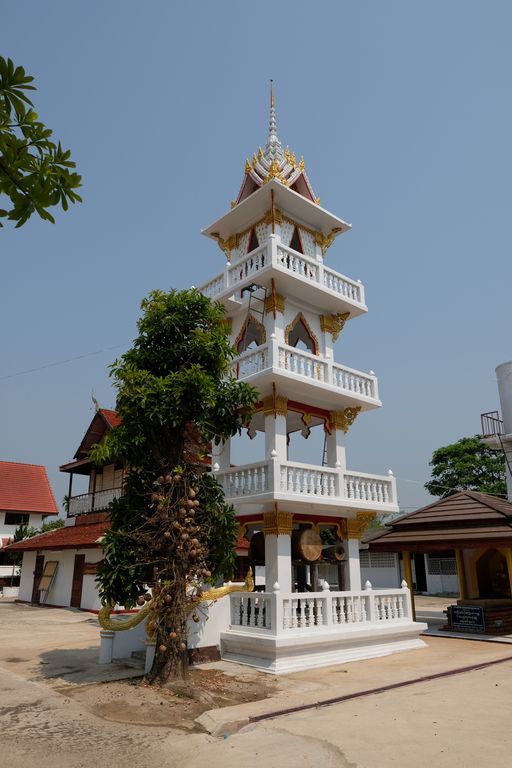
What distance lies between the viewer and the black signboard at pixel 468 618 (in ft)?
49.7

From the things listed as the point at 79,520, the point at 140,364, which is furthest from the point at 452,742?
the point at 79,520

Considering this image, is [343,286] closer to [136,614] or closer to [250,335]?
[250,335]

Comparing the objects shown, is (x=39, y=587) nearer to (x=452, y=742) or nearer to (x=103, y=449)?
(x=103, y=449)

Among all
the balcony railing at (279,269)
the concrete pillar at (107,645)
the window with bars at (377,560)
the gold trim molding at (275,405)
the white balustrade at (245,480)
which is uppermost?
the balcony railing at (279,269)

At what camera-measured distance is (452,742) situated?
627cm

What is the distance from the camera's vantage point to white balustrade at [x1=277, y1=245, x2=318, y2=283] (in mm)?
13394

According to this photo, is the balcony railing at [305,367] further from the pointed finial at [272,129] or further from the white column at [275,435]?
the pointed finial at [272,129]

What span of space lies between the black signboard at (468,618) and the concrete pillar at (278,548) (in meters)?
6.61

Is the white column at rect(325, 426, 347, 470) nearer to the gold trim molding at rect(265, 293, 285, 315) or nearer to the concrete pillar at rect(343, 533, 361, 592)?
the concrete pillar at rect(343, 533, 361, 592)

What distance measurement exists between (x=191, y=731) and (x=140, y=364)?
591cm

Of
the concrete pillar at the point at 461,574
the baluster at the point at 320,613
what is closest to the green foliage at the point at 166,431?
the baluster at the point at 320,613

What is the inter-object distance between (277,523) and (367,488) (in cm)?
272

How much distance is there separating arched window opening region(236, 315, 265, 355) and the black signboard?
9305mm

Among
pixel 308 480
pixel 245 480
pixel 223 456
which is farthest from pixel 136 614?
pixel 308 480
